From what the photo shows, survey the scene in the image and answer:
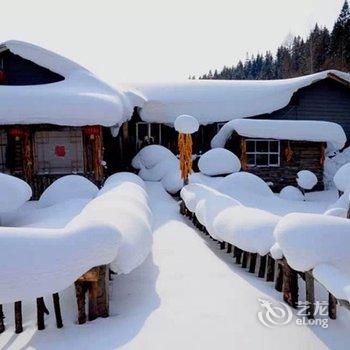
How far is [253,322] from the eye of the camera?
14.1ft

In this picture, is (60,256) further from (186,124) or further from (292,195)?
(292,195)

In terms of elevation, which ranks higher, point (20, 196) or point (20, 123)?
point (20, 123)

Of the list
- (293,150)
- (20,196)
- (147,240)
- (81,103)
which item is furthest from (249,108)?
(147,240)

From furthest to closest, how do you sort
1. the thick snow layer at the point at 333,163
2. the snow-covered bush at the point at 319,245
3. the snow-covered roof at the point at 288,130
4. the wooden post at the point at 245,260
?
the thick snow layer at the point at 333,163 < the snow-covered roof at the point at 288,130 < the wooden post at the point at 245,260 < the snow-covered bush at the point at 319,245

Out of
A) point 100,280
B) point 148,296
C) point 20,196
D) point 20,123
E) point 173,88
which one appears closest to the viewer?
point 100,280

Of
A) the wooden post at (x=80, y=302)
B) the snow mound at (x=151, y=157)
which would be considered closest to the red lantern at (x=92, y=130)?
the snow mound at (x=151, y=157)

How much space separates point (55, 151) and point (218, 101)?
30.9 ft

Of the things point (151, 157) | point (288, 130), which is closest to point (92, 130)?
point (151, 157)

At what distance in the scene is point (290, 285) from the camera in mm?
4867

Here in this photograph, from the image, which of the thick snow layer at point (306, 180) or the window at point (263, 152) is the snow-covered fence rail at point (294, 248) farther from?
the window at point (263, 152)

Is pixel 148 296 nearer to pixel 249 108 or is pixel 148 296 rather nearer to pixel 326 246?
pixel 326 246

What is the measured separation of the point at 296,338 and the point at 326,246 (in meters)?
1.01

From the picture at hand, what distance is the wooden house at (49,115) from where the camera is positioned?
12.5 m

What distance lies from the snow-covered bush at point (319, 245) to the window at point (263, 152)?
13.4 metres
